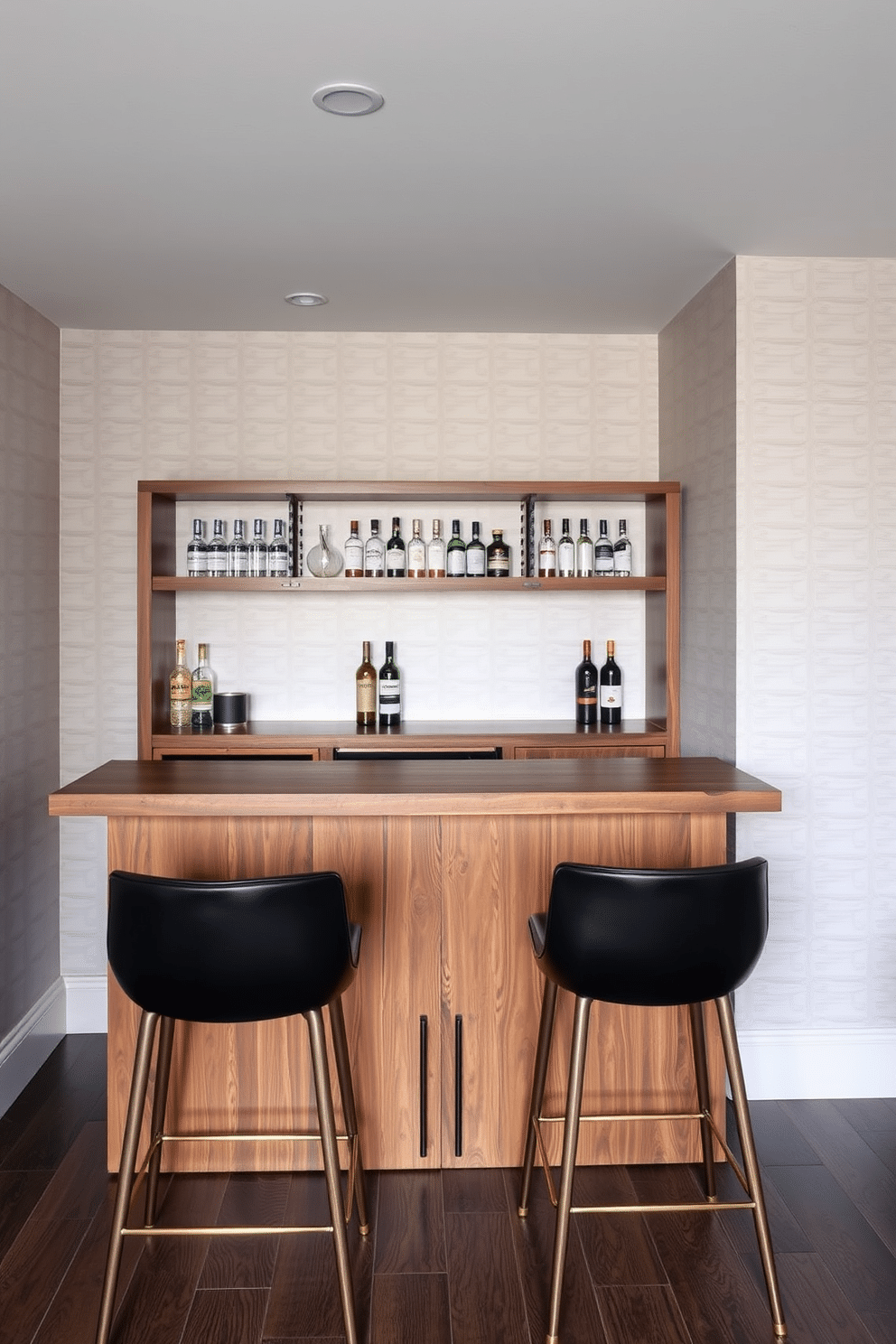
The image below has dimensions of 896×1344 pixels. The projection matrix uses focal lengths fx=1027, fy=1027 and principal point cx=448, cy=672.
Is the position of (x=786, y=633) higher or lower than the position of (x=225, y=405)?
lower

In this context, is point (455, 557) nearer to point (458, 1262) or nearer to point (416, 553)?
point (416, 553)

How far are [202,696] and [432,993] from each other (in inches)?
66.1

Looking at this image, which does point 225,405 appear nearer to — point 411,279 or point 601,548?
point 411,279

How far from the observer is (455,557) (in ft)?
12.3

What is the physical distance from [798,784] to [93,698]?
2.47 metres

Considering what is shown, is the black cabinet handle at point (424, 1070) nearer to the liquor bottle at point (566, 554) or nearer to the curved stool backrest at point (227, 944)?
the curved stool backrest at point (227, 944)

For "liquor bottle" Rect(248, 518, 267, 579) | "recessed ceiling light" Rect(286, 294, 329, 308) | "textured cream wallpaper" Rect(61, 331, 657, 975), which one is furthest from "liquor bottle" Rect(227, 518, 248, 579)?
"recessed ceiling light" Rect(286, 294, 329, 308)

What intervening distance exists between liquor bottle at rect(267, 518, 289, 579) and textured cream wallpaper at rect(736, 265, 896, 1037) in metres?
1.59

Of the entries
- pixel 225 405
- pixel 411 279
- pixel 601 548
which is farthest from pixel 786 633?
pixel 225 405

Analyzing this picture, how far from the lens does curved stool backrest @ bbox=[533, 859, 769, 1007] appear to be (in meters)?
1.94

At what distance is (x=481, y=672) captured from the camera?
3941 mm

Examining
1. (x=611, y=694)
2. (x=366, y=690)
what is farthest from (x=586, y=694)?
(x=366, y=690)

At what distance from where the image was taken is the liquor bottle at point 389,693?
148 inches

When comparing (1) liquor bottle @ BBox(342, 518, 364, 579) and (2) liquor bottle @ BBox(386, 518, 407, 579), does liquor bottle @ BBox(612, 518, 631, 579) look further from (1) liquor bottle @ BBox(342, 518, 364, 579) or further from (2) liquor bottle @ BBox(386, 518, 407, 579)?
(1) liquor bottle @ BBox(342, 518, 364, 579)
